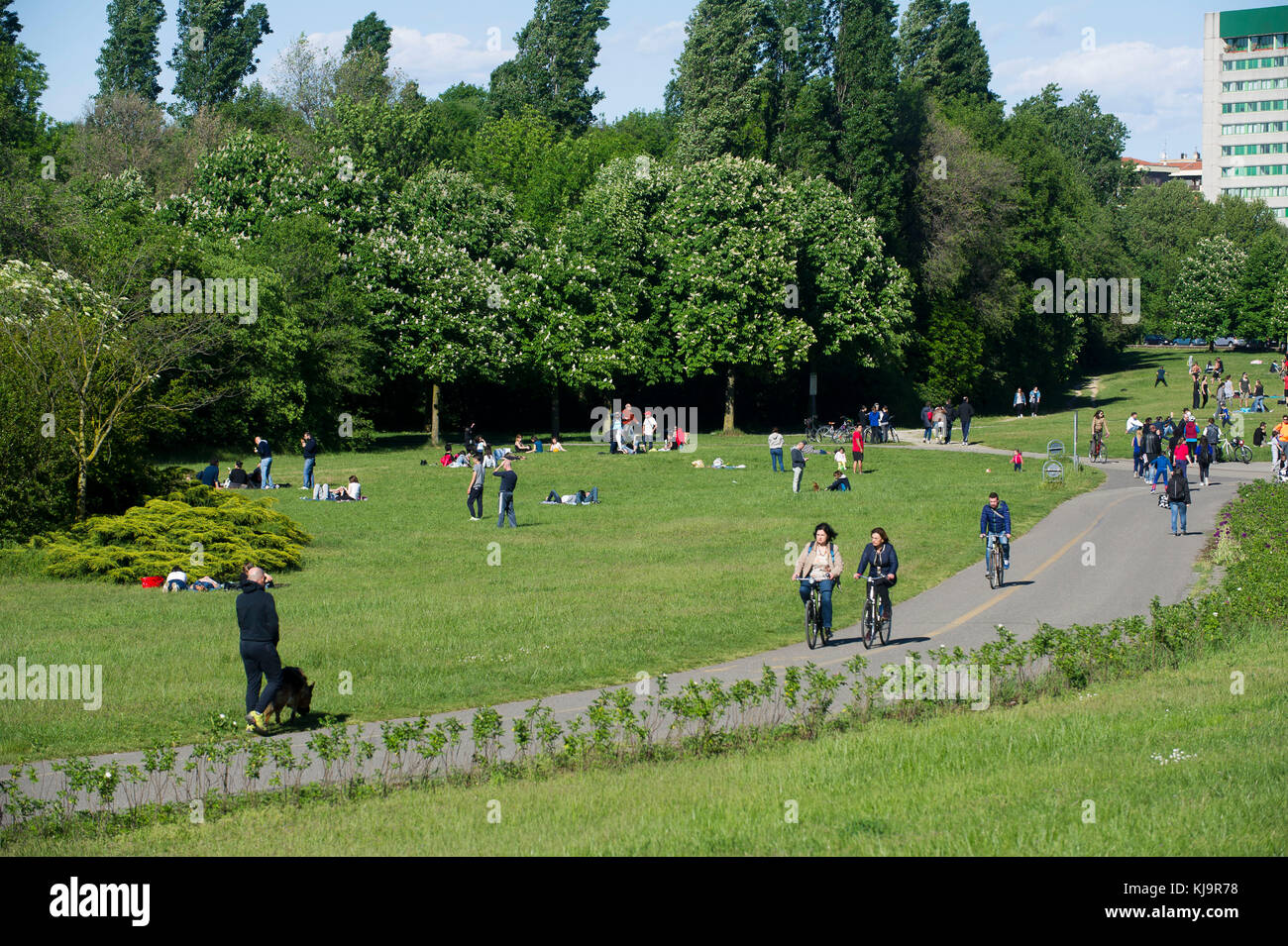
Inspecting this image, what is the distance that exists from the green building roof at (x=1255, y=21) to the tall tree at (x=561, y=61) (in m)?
111

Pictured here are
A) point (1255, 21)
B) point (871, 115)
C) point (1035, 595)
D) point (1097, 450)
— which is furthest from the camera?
point (1255, 21)

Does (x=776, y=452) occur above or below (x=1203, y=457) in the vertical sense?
above

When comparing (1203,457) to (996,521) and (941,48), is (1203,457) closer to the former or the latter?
(996,521)

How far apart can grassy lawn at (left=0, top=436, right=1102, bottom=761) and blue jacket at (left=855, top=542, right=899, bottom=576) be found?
1.86 meters

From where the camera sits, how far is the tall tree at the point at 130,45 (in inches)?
4188

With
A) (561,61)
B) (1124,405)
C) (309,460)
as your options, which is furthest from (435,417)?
(561,61)

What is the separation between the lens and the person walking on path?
1423 cm

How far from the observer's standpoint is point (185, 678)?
16.8m

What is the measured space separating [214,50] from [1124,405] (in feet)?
252

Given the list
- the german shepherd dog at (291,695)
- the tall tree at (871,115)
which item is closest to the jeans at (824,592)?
the german shepherd dog at (291,695)

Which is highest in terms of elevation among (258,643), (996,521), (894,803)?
(996,521)

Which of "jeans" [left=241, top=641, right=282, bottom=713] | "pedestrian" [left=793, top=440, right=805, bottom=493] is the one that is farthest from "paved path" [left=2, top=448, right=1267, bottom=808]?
"pedestrian" [left=793, top=440, right=805, bottom=493]

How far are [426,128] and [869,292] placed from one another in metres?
35.9

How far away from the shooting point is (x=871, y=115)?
66.7 metres
